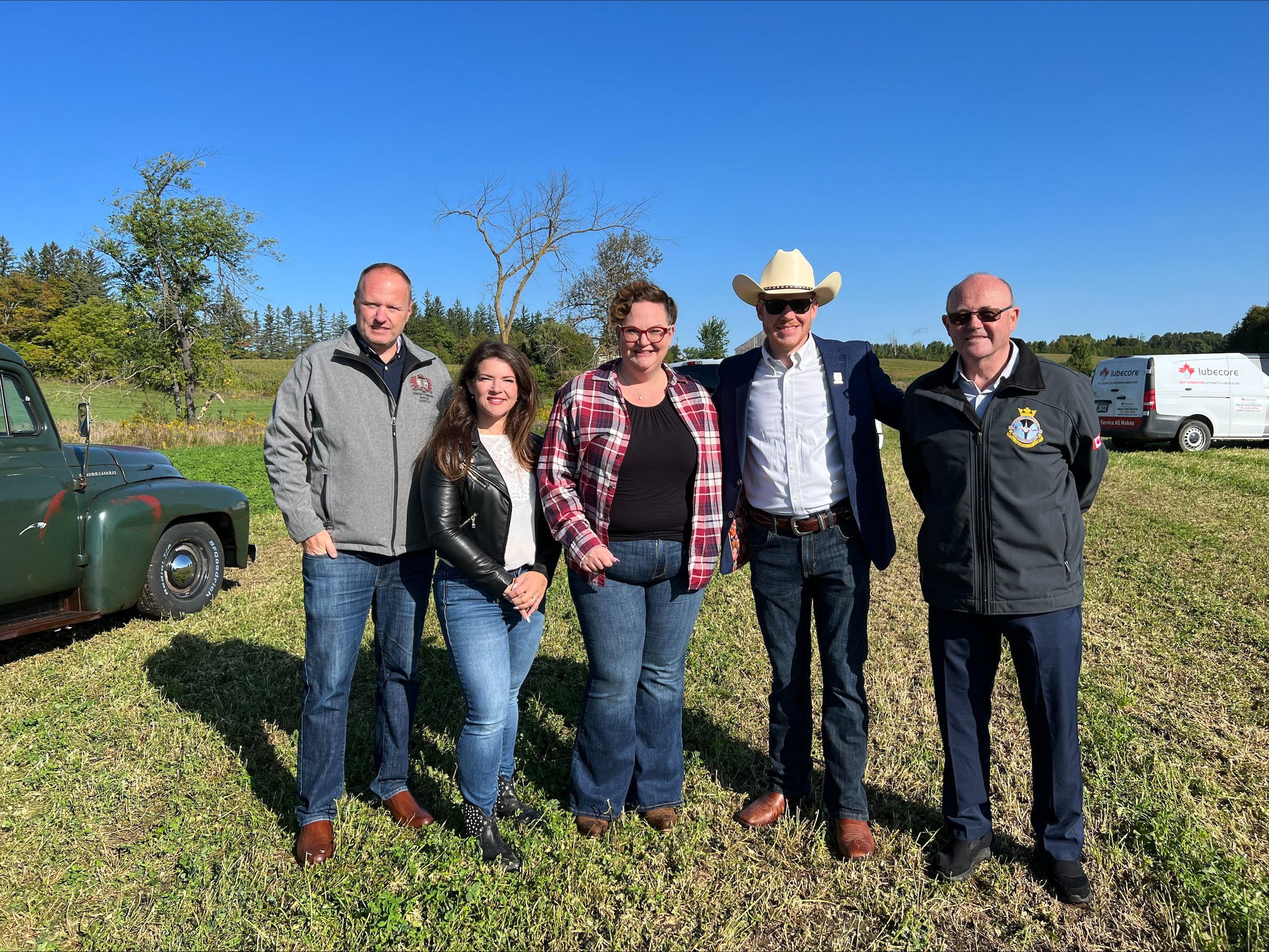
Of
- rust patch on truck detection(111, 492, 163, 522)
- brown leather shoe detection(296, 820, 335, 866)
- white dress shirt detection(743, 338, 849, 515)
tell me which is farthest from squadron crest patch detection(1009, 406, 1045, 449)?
rust patch on truck detection(111, 492, 163, 522)

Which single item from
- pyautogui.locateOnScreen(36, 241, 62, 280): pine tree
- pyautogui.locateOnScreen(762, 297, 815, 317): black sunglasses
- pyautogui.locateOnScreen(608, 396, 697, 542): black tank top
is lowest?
pyautogui.locateOnScreen(608, 396, 697, 542): black tank top

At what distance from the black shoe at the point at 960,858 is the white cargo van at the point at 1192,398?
665 inches

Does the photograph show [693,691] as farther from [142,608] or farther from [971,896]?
[142,608]

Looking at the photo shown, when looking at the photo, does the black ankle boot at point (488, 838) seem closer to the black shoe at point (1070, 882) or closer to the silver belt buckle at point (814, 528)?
the silver belt buckle at point (814, 528)

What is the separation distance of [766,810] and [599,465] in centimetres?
172

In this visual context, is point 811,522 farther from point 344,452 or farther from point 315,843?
point 315,843

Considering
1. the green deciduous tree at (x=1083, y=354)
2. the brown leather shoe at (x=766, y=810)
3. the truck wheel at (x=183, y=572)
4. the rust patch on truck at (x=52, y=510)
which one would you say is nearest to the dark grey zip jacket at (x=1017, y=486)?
the brown leather shoe at (x=766, y=810)

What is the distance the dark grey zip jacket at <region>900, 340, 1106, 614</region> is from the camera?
2713 millimetres

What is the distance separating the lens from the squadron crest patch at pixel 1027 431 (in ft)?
8.87

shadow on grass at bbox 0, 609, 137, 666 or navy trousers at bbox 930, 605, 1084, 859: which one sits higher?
navy trousers at bbox 930, 605, 1084, 859

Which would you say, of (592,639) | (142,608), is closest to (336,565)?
(592,639)

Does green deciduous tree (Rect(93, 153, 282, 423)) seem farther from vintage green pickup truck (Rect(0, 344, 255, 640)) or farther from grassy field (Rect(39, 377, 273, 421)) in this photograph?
vintage green pickup truck (Rect(0, 344, 255, 640))

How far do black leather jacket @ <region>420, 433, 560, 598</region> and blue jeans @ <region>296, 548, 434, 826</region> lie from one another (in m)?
0.34

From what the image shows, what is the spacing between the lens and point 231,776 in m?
3.73
